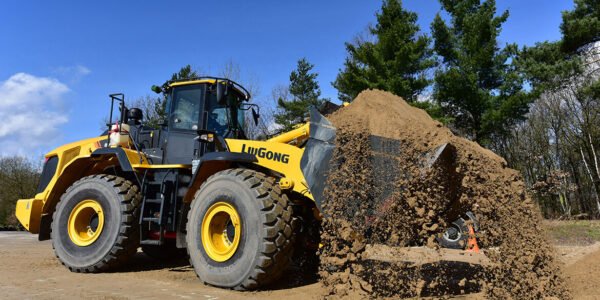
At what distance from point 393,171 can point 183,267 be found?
13.8 feet

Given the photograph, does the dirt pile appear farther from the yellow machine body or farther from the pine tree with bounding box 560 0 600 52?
the pine tree with bounding box 560 0 600 52

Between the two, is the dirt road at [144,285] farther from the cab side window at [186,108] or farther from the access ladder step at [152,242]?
the cab side window at [186,108]

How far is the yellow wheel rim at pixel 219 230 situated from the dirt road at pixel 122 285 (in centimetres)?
42

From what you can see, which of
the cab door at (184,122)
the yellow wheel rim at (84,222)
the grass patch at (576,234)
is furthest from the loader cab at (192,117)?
the grass patch at (576,234)

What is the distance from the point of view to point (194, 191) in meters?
5.81

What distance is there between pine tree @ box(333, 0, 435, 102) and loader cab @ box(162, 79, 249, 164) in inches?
521

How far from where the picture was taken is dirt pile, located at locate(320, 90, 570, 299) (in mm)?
4000

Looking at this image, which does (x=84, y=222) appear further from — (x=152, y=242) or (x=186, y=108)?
(x=186, y=108)

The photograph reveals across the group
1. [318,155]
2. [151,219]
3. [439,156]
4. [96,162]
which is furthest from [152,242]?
[439,156]

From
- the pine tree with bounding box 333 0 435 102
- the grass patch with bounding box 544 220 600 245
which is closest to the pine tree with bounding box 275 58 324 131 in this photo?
the pine tree with bounding box 333 0 435 102

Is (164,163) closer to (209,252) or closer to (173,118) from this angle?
(173,118)

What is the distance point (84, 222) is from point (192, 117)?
2361 mm

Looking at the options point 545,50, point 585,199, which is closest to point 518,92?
point 545,50

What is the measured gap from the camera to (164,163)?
6.44 metres
